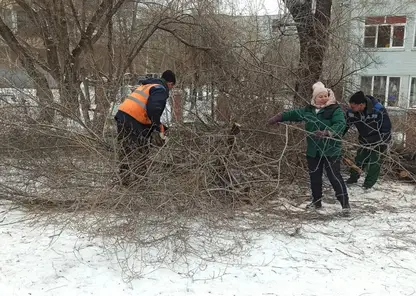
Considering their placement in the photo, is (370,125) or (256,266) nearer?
(256,266)

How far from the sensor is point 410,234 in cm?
404

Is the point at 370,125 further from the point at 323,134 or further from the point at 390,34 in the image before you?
the point at 390,34

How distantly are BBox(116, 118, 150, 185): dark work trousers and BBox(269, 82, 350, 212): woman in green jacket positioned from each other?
1.79 meters

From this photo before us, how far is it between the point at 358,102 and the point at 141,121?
2673mm

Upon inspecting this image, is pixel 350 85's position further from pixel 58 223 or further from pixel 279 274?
pixel 58 223

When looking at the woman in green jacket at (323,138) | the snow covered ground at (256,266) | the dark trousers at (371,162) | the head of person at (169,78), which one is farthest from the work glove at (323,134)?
the head of person at (169,78)

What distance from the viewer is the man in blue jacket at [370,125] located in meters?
5.24

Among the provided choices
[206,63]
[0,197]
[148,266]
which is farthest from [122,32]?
[148,266]

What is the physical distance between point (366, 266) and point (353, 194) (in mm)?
2160

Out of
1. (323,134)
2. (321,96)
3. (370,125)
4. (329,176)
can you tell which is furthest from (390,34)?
(323,134)

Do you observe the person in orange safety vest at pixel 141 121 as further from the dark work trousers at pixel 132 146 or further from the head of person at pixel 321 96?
the head of person at pixel 321 96

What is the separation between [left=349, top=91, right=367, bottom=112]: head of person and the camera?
5.17m

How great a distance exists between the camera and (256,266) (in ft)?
11.0

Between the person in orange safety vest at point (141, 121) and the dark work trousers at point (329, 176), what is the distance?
5.83ft
